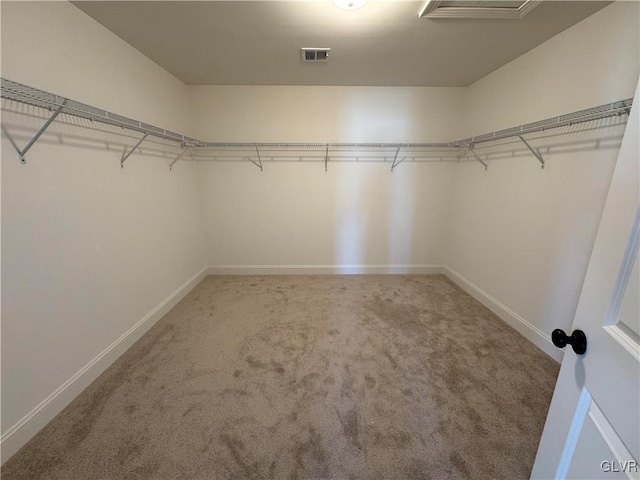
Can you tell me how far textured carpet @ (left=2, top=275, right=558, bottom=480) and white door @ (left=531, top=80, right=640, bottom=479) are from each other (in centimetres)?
69

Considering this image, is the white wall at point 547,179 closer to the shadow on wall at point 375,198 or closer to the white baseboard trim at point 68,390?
the shadow on wall at point 375,198

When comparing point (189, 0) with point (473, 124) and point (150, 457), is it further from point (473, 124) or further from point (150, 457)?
point (473, 124)

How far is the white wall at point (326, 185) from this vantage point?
8.86 feet

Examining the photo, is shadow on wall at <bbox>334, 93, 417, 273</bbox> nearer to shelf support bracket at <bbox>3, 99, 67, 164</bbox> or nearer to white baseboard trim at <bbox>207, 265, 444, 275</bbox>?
white baseboard trim at <bbox>207, 265, 444, 275</bbox>

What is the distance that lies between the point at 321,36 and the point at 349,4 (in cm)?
41

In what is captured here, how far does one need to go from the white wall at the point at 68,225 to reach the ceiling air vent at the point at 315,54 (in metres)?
1.30

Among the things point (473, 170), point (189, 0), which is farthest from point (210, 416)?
point (473, 170)

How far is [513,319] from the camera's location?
6.84 ft

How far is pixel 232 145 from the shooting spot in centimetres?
273

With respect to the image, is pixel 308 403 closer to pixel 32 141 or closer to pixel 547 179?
pixel 32 141

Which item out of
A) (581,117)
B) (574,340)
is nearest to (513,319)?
(581,117)

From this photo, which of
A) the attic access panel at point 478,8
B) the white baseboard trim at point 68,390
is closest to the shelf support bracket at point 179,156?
the white baseboard trim at point 68,390

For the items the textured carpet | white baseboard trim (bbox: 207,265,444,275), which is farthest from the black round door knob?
white baseboard trim (bbox: 207,265,444,275)

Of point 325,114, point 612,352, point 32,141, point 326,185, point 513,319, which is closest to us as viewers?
point 612,352
